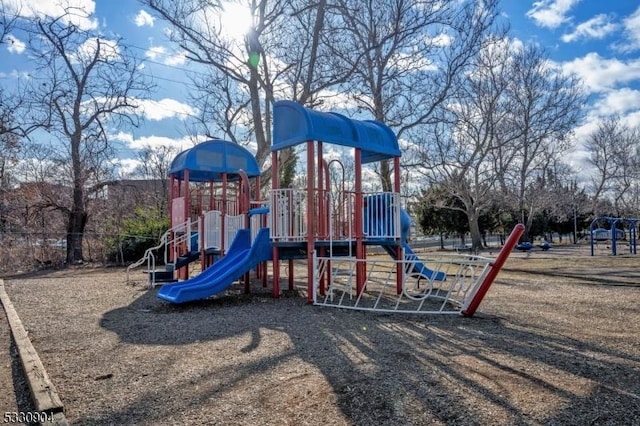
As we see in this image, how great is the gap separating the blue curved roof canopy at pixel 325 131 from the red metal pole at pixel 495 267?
11.5 ft

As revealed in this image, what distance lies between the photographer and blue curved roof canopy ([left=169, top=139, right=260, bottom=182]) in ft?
38.9

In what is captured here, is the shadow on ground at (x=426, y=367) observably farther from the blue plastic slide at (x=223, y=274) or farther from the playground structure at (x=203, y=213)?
the playground structure at (x=203, y=213)

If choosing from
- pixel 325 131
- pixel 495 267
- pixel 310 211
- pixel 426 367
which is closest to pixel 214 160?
pixel 325 131

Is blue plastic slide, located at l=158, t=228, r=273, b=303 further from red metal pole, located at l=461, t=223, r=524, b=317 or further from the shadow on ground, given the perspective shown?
red metal pole, located at l=461, t=223, r=524, b=317

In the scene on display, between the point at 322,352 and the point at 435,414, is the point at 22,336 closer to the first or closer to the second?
the point at 322,352

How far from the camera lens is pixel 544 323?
5.79 m

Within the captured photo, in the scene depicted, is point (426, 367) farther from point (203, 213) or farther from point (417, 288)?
point (203, 213)

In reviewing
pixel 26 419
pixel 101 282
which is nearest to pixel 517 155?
pixel 101 282

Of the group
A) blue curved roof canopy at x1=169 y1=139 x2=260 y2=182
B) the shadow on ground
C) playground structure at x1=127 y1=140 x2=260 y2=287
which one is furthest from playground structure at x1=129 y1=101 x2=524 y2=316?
blue curved roof canopy at x1=169 y1=139 x2=260 y2=182

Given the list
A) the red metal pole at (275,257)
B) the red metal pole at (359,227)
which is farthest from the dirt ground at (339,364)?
the red metal pole at (359,227)

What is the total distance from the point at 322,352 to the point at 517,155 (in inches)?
1105

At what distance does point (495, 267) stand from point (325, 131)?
12.3 feet

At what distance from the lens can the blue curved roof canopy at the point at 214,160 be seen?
1187 cm

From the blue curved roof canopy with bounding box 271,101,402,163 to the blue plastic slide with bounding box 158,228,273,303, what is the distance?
1840 mm
